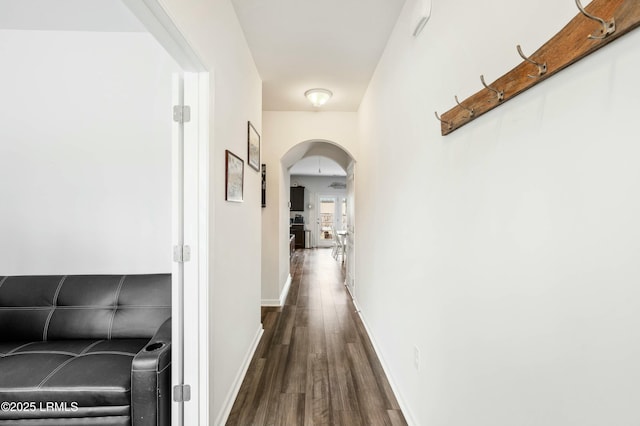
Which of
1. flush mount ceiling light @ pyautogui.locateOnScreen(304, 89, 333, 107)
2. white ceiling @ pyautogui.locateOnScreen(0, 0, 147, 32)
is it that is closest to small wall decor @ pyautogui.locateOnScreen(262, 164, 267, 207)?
flush mount ceiling light @ pyautogui.locateOnScreen(304, 89, 333, 107)

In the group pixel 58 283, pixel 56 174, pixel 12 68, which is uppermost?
pixel 12 68

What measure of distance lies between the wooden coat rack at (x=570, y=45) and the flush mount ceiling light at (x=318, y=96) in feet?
8.49

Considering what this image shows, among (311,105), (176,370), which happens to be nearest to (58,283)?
(176,370)

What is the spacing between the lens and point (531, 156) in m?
0.84

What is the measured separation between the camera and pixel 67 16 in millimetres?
1950

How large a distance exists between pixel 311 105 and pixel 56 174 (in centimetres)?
275

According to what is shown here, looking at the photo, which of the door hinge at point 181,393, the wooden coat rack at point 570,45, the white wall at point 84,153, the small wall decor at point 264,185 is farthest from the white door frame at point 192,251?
the small wall decor at point 264,185

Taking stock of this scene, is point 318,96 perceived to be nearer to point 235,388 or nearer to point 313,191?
point 235,388

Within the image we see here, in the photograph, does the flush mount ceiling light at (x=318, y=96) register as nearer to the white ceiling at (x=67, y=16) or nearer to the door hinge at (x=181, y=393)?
the white ceiling at (x=67, y=16)

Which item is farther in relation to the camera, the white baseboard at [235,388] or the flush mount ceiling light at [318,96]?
the flush mount ceiling light at [318,96]

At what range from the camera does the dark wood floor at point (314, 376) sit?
6.05ft

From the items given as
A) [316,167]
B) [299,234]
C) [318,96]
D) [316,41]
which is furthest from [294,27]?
[299,234]

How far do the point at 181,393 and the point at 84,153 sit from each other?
1774 millimetres

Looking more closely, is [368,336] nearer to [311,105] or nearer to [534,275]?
[534,275]
